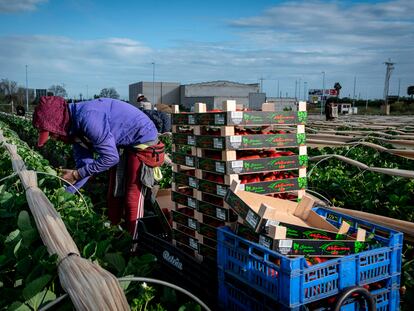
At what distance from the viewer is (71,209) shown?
380 centimetres

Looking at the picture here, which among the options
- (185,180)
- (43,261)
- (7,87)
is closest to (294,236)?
(43,261)

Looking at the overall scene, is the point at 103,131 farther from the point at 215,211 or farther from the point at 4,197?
the point at 215,211

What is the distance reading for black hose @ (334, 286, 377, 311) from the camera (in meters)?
2.15

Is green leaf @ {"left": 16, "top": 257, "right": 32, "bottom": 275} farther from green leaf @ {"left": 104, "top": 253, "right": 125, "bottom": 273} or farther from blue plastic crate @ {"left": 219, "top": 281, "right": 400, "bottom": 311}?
blue plastic crate @ {"left": 219, "top": 281, "right": 400, "bottom": 311}

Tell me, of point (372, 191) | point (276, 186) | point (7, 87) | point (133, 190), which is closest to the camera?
point (276, 186)

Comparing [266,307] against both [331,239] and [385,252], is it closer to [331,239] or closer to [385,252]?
[331,239]

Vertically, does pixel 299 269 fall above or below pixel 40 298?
above

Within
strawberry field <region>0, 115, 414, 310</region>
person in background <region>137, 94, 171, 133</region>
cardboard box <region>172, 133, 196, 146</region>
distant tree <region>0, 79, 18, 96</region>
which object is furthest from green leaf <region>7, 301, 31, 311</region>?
distant tree <region>0, 79, 18, 96</region>

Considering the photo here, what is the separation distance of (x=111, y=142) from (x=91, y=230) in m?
1.04

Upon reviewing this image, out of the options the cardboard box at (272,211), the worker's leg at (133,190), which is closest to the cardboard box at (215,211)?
the cardboard box at (272,211)

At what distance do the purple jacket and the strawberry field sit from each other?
0.38 m

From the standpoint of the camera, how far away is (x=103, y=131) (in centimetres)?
415

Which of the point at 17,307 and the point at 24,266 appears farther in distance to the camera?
the point at 24,266

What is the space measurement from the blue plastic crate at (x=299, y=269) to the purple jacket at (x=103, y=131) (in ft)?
5.95
